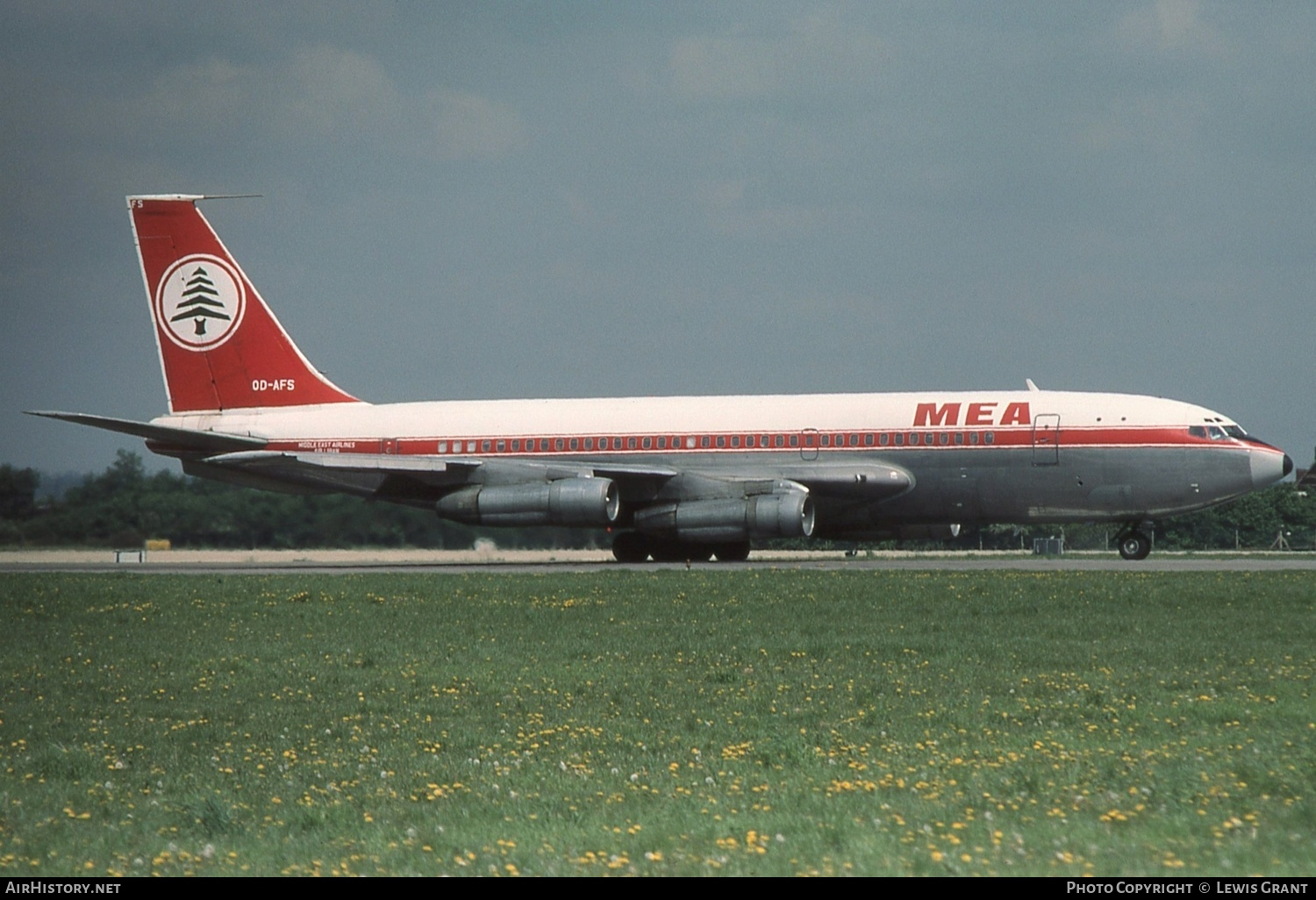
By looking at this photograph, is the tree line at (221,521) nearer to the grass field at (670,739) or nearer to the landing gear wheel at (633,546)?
the landing gear wheel at (633,546)

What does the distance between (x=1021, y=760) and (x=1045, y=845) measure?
2.70 m

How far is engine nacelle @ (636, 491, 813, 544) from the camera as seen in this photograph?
3428cm

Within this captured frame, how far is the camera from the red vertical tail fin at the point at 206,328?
40938 millimetres

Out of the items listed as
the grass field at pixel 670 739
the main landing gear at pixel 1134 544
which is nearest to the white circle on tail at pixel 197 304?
the grass field at pixel 670 739

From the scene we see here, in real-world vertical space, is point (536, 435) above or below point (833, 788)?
above

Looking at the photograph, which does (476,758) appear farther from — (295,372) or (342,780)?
(295,372)

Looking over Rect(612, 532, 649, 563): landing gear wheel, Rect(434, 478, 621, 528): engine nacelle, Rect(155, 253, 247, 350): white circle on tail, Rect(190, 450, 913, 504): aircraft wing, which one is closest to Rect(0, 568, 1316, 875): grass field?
Rect(190, 450, 913, 504): aircraft wing

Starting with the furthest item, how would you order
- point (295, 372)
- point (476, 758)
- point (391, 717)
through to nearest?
point (295, 372), point (391, 717), point (476, 758)

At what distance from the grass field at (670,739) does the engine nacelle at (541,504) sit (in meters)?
12.8

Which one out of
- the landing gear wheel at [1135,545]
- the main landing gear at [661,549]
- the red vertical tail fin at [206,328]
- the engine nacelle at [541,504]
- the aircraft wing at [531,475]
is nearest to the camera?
the aircraft wing at [531,475]

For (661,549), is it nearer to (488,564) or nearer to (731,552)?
(731,552)

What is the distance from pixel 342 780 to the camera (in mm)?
10312
